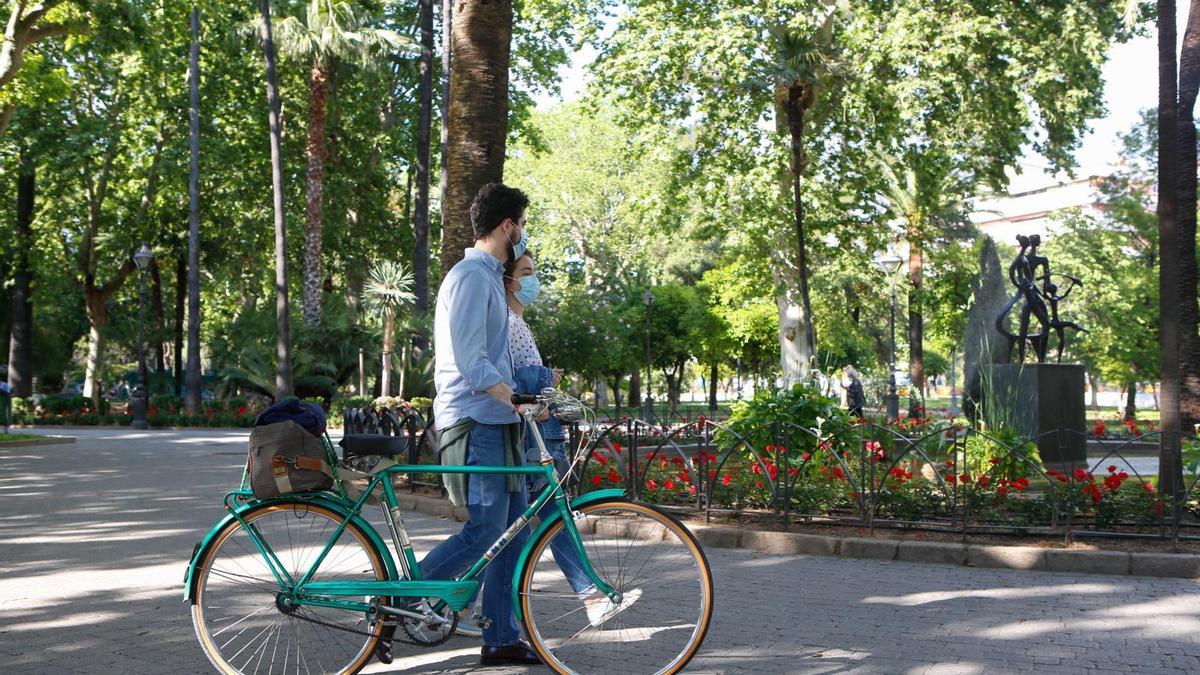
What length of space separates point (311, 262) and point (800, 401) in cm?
2390

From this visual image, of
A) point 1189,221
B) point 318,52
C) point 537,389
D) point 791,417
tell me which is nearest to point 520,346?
point 537,389

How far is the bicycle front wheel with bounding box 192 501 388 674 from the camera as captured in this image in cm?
448

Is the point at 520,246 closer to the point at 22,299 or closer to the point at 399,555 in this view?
the point at 399,555

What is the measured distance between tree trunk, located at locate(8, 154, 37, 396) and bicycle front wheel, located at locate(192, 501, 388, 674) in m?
31.4

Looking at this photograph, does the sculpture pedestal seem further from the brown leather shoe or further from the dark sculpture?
the brown leather shoe

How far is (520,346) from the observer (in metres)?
5.95

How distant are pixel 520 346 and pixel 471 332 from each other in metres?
1.38

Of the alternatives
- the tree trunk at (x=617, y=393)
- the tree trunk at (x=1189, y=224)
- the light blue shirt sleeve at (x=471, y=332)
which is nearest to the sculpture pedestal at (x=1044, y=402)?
the tree trunk at (x=1189, y=224)

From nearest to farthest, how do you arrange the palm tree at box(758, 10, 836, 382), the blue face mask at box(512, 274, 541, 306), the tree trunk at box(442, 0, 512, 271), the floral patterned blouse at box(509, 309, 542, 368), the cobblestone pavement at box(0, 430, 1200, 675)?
the cobblestone pavement at box(0, 430, 1200, 675) → the blue face mask at box(512, 274, 541, 306) → the floral patterned blouse at box(509, 309, 542, 368) → the tree trunk at box(442, 0, 512, 271) → the palm tree at box(758, 10, 836, 382)

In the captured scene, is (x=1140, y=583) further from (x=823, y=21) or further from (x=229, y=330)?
(x=229, y=330)

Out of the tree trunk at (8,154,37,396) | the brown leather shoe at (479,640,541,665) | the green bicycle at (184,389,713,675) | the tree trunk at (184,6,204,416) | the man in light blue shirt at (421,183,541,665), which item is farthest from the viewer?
the tree trunk at (8,154,37,396)

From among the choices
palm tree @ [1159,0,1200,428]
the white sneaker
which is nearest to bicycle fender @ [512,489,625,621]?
the white sneaker

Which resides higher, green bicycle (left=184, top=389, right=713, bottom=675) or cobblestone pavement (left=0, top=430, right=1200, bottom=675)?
green bicycle (left=184, top=389, right=713, bottom=675)

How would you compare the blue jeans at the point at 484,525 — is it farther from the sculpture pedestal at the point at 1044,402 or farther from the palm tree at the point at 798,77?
the palm tree at the point at 798,77
